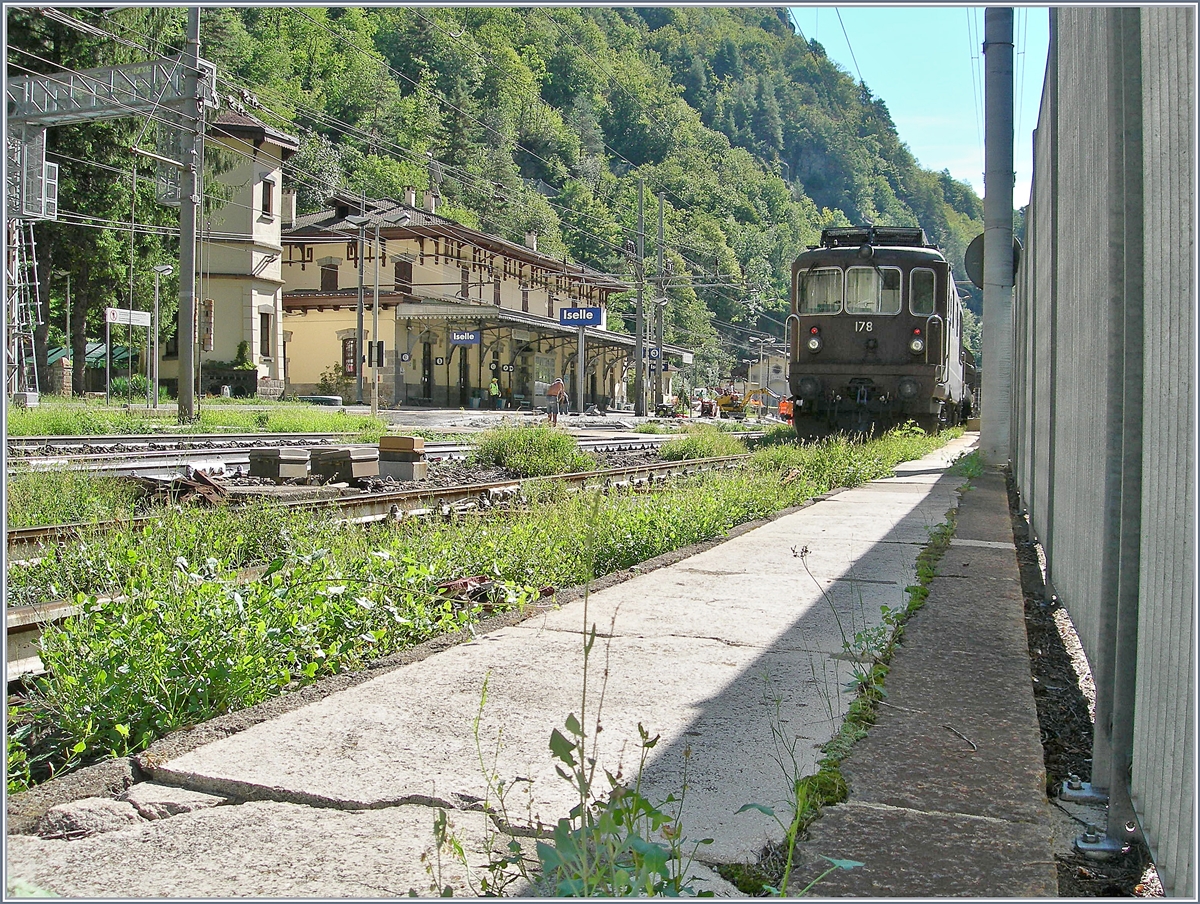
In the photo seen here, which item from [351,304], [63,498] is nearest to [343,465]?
[63,498]

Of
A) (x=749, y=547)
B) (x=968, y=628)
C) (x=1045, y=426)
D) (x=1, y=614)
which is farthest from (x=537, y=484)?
(x=1, y=614)

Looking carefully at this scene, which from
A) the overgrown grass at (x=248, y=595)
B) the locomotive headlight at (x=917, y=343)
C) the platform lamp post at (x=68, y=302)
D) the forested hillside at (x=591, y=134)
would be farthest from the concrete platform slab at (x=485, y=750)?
the forested hillside at (x=591, y=134)

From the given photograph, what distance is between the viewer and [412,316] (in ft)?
141

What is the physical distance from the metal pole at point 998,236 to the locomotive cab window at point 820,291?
378cm

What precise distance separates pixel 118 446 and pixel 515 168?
3100 inches

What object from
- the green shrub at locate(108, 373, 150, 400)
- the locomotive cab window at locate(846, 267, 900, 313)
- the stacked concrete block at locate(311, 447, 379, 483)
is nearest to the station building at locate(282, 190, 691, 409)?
the green shrub at locate(108, 373, 150, 400)

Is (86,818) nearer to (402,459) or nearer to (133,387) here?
(402,459)

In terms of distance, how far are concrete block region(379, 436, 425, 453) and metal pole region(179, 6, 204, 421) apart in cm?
980

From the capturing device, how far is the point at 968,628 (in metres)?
4.30

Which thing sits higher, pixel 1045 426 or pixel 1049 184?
pixel 1049 184

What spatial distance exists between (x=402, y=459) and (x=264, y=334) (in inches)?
1340

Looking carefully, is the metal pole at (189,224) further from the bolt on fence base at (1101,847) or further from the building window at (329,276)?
the building window at (329,276)

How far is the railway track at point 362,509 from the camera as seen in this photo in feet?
13.9

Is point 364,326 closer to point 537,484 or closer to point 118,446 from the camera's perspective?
point 118,446
